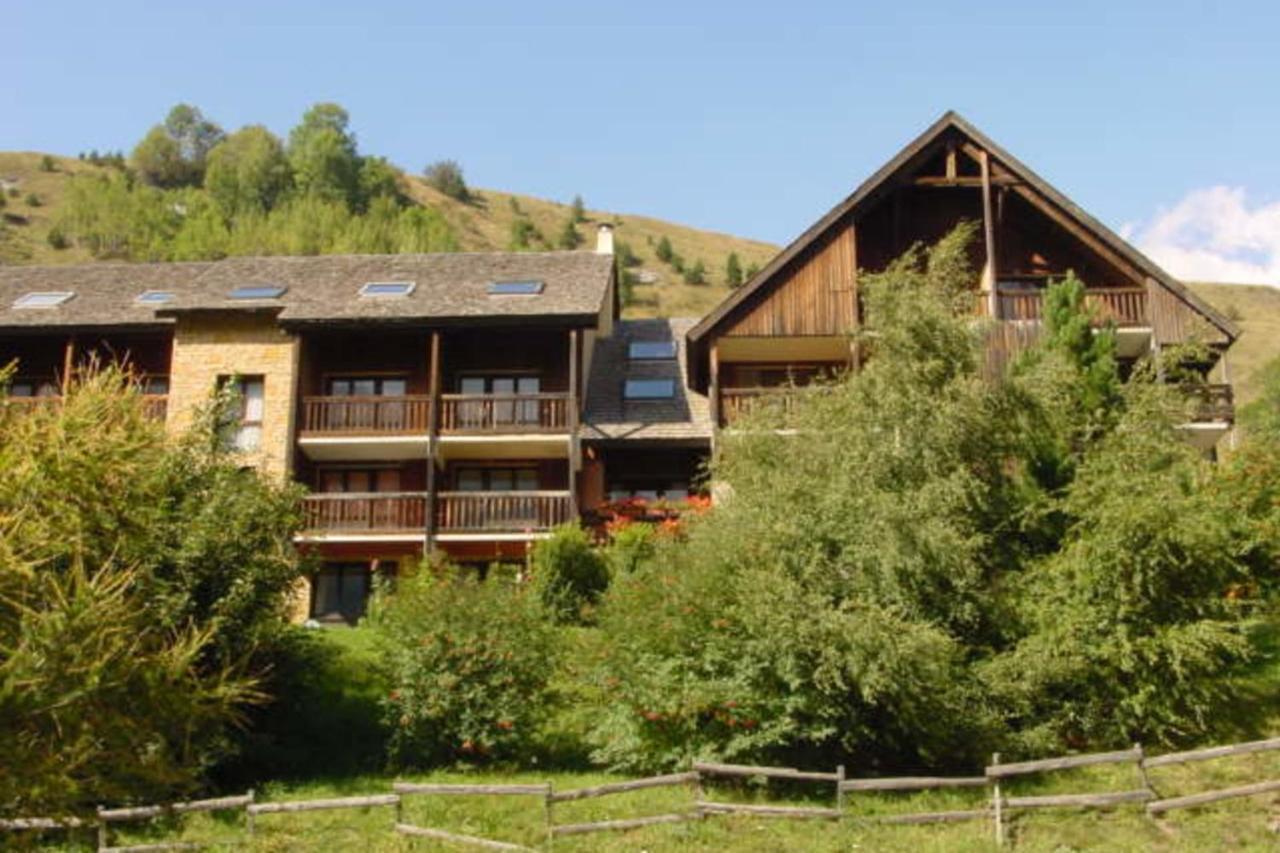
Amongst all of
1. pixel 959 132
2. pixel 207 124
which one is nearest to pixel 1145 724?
pixel 959 132

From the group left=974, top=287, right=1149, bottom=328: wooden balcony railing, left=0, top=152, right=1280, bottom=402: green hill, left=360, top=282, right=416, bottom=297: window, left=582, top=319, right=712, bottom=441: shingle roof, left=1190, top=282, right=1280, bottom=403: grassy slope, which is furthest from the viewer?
left=0, top=152, right=1280, bottom=402: green hill

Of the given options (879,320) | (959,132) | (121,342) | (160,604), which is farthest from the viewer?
(121,342)

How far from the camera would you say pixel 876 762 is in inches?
700

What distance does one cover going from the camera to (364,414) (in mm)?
29438

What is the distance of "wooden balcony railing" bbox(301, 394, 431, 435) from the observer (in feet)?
96.1

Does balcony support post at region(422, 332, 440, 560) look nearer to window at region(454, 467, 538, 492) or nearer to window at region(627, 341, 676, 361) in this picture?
window at region(454, 467, 538, 492)

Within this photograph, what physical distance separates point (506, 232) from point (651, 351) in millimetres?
71477

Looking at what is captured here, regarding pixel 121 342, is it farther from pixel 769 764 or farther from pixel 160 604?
pixel 769 764

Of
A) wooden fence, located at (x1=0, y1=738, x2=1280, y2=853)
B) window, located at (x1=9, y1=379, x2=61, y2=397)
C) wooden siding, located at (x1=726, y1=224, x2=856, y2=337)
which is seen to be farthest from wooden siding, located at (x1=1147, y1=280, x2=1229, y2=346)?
window, located at (x1=9, y1=379, x2=61, y2=397)

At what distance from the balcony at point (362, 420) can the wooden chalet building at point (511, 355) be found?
50 mm

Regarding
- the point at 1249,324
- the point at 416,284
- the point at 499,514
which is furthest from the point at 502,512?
the point at 1249,324

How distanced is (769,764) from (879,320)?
7.98 meters

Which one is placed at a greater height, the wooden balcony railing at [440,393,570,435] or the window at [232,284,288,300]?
the window at [232,284,288,300]

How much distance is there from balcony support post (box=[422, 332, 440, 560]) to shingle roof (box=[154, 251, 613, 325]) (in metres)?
1.01
